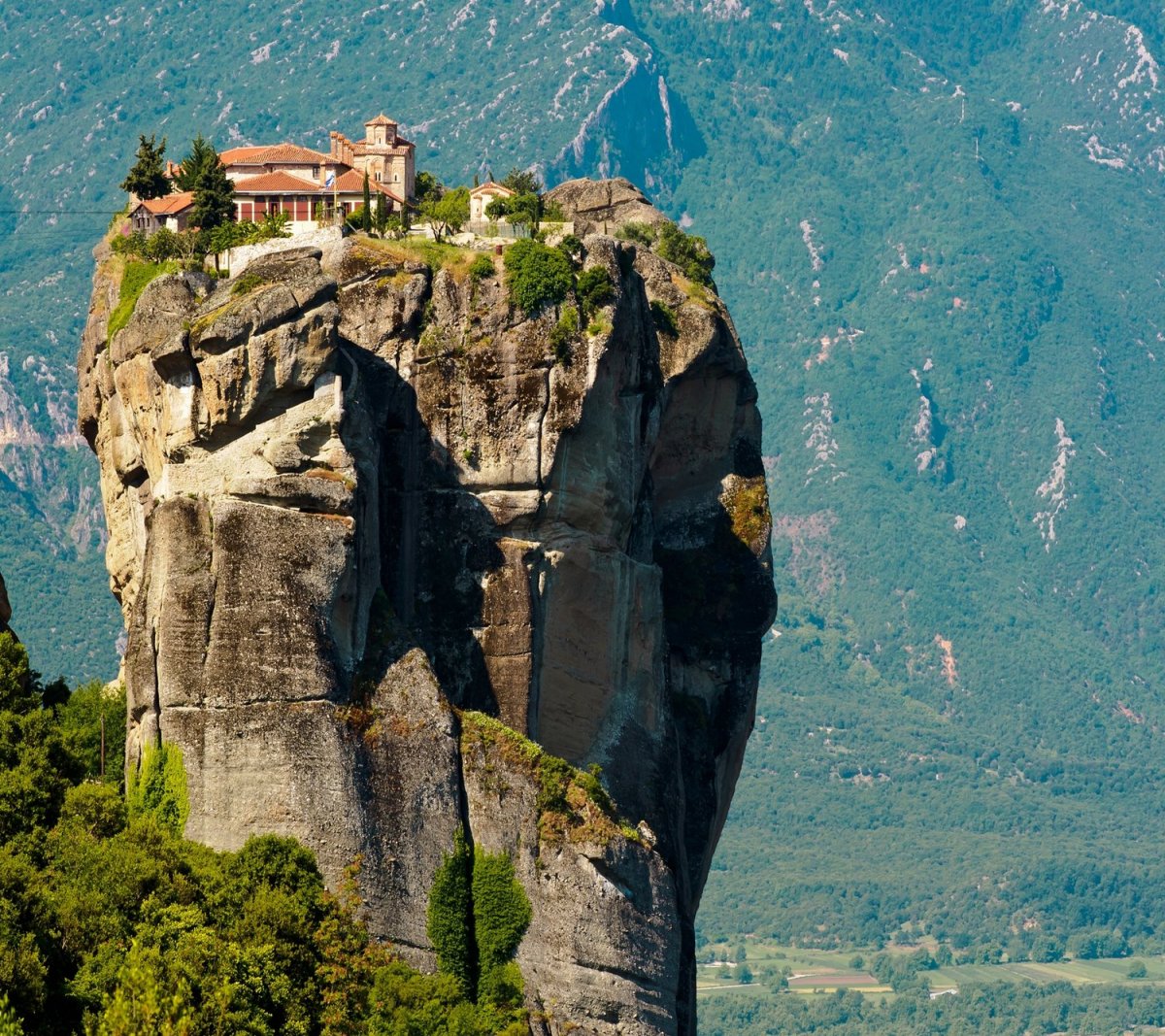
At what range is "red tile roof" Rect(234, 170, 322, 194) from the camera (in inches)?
4375

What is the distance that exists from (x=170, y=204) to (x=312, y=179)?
204 inches

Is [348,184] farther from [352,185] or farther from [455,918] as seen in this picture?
[455,918]

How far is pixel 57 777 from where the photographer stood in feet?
286

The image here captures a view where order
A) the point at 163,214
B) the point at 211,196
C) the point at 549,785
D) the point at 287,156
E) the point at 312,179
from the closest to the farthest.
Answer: the point at 549,785 → the point at 211,196 → the point at 163,214 → the point at 312,179 → the point at 287,156

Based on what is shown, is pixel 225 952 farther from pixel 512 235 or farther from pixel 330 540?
pixel 512 235

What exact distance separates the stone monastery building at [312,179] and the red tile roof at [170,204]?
1.62 metres

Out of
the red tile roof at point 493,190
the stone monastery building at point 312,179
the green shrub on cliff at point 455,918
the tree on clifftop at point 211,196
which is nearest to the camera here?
the green shrub on cliff at point 455,918

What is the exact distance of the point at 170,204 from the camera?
110 m

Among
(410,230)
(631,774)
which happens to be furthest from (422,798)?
(410,230)

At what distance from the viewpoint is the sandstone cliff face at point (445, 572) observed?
89188 mm

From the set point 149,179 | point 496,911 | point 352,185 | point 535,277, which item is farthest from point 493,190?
point 496,911

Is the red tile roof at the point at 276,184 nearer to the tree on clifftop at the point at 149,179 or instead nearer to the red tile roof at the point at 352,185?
the red tile roof at the point at 352,185

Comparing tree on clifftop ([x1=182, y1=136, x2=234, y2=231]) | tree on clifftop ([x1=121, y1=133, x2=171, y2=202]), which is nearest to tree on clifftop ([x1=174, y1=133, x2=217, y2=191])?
tree on clifftop ([x1=182, y1=136, x2=234, y2=231])

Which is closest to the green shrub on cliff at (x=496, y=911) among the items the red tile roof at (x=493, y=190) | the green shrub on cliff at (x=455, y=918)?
the green shrub on cliff at (x=455, y=918)
